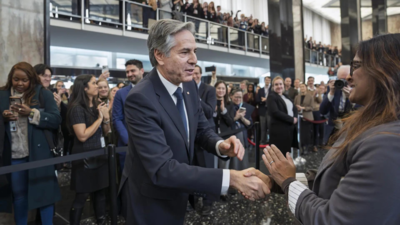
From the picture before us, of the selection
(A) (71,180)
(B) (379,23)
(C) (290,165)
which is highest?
(B) (379,23)

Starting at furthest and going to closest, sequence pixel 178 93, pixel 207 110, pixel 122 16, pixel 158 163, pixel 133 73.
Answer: pixel 122 16
pixel 207 110
pixel 133 73
pixel 178 93
pixel 158 163

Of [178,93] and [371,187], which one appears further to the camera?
[178,93]

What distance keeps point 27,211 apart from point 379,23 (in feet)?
71.2

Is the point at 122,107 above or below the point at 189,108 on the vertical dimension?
above

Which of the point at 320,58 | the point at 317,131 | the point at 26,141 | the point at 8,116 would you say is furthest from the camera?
the point at 320,58

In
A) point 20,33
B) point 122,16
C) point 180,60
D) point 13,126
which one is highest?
point 122,16

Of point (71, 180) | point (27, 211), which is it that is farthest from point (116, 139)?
point (27, 211)

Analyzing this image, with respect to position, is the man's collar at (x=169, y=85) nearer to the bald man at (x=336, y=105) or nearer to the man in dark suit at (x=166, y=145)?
the man in dark suit at (x=166, y=145)

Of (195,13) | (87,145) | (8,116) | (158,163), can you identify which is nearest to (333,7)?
(195,13)

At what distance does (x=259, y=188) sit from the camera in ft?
5.03

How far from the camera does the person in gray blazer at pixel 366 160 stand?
3.06 feet

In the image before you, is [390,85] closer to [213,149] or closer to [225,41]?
[213,149]

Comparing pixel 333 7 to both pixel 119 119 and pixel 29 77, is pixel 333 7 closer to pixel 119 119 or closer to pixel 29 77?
pixel 119 119

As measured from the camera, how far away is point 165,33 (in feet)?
5.24
